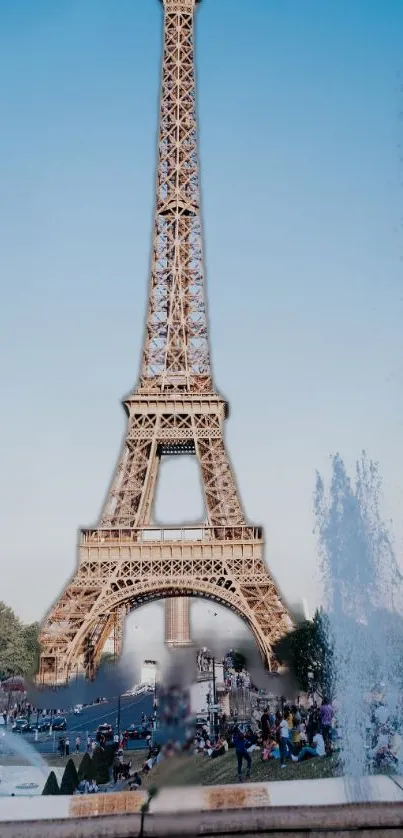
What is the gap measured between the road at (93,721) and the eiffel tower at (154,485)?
10.1ft

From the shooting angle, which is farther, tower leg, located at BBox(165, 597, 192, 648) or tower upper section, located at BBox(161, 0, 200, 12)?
tower leg, located at BBox(165, 597, 192, 648)

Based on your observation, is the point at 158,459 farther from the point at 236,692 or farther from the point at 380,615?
the point at 380,615

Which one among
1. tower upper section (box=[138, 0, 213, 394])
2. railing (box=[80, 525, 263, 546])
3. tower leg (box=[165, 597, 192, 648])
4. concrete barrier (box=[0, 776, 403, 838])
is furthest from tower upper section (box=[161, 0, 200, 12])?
tower leg (box=[165, 597, 192, 648])

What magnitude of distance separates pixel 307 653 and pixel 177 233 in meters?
30.1

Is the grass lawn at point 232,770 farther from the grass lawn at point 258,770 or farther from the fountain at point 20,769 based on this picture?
the fountain at point 20,769

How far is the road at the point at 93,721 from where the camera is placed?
108 ft

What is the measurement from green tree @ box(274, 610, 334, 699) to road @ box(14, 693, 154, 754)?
9.23 metres

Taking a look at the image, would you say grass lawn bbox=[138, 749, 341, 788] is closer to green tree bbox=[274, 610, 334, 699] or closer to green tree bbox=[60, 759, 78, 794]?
green tree bbox=[60, 759, 78, 794]

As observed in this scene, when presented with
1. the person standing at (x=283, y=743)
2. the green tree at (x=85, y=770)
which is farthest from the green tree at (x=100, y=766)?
the person standing at (x=283, y=743)

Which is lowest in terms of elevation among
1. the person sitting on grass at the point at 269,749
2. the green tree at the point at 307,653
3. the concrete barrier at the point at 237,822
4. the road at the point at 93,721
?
the road at the point at 93,721

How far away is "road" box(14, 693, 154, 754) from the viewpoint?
108 feet

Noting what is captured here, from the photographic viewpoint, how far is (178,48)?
54500 millimetres

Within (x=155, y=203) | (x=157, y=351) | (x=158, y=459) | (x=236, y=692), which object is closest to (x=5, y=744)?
(x=236, y=692)

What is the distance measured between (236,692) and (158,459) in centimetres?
1558
